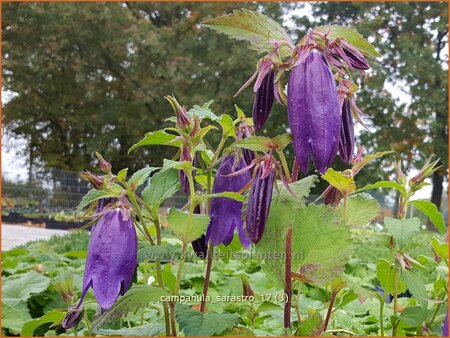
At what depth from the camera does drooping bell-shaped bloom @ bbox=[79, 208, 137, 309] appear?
0.67 m

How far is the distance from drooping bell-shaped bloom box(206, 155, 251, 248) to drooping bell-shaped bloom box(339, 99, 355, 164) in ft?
0.42

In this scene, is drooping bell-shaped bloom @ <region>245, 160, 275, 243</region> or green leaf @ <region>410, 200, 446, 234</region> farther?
green leaf @ <region>410, 200, 446, 234</region>

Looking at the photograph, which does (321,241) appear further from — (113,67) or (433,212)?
(113,67)

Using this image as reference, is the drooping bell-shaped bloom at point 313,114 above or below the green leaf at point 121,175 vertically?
above

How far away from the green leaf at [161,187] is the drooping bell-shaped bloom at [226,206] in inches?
2.2

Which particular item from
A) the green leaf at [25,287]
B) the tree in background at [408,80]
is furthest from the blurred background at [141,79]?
the green leaf at [25,287]

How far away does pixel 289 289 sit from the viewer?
65cm

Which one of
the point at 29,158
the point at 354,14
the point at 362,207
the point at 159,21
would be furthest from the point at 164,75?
the point at 362,207

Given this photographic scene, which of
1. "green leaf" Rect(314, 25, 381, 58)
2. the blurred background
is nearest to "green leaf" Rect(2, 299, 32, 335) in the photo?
"green leaf" Rect(314, 25, 381, 58)

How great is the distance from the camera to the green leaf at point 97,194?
0.68 meters

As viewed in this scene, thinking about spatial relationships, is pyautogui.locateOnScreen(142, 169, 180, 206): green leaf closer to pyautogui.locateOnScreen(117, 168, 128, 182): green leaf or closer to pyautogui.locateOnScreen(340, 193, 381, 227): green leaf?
pyautogui.locateOnScreen(117, 168, 128, 182): green leaf

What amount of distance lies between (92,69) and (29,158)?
2795 millimetres

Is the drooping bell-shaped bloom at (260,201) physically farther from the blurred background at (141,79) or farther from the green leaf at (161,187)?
the blurred background at (141,79)

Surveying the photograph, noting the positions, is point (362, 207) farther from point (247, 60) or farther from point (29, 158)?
point (29, 158)
